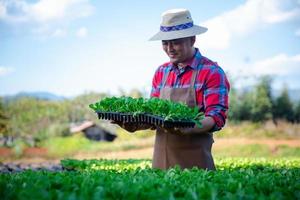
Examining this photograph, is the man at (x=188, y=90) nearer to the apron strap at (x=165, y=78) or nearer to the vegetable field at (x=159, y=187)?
the apron strap at (x=165, y=78)

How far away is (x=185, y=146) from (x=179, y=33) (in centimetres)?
101

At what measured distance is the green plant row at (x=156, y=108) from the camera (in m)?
3.87

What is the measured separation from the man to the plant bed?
18 cm

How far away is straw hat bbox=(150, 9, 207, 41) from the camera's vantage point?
4316 mm

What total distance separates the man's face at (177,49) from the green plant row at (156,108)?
511 millimetres

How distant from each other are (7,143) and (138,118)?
57.2 ft

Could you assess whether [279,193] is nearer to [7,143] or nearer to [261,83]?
[7,143]

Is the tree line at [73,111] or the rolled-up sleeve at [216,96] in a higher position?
the rolled-up sleeve at [216,96]

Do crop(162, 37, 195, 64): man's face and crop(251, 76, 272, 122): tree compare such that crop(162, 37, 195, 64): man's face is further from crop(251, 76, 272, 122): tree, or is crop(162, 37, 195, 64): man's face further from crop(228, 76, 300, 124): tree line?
crop(251, 76, 272, 122): tree

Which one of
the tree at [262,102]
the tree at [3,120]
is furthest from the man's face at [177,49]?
the tree at [262,102]

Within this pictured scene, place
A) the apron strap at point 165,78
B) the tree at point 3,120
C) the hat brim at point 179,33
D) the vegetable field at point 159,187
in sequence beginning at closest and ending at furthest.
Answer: the vegetable field at point 159,187 < the hat brim at point 179,33 < the apron strap at point 165,78 < the tree at point 3,120

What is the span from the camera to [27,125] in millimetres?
22969

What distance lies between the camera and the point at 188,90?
4.36m

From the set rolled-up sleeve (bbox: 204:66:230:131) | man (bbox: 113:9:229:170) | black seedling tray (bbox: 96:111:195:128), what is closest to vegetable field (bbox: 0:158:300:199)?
black seedling tray (bbox: 96:111:195:128)
